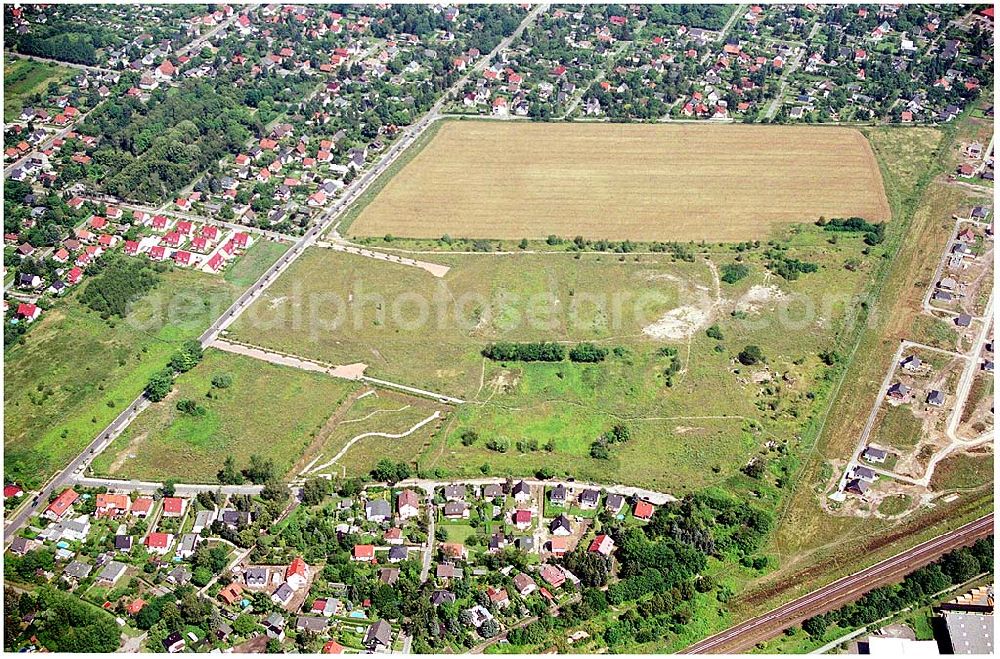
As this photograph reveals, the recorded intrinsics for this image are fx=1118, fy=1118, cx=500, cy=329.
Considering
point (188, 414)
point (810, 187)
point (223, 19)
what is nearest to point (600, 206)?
point (810, 187)

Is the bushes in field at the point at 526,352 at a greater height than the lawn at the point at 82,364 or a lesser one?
lesser

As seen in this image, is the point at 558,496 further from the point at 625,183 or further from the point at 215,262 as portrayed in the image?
the point at 625,183

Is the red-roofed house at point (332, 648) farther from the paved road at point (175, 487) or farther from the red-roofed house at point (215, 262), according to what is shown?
the red-roofed house at point (215, 262)

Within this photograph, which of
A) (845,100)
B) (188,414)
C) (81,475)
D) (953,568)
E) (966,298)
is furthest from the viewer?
(845,100)

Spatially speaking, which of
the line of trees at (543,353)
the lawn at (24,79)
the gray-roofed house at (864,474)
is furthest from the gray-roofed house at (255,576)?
the lawn at (24,79)

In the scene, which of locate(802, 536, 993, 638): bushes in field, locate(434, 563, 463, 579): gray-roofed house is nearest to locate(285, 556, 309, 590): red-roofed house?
locate(434, 563, 463, 579): gray-roofed house

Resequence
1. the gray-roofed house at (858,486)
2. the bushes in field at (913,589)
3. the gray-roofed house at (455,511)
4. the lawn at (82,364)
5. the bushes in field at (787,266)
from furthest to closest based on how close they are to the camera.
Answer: the bushes in field at (787,266) → the lawn at (82,364) → the gray-roofed house at (858,486) → the gray-roofed house at (455,511) → the bushes in field at (913,589)

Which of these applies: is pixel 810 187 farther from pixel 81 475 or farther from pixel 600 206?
pixel 81 475
